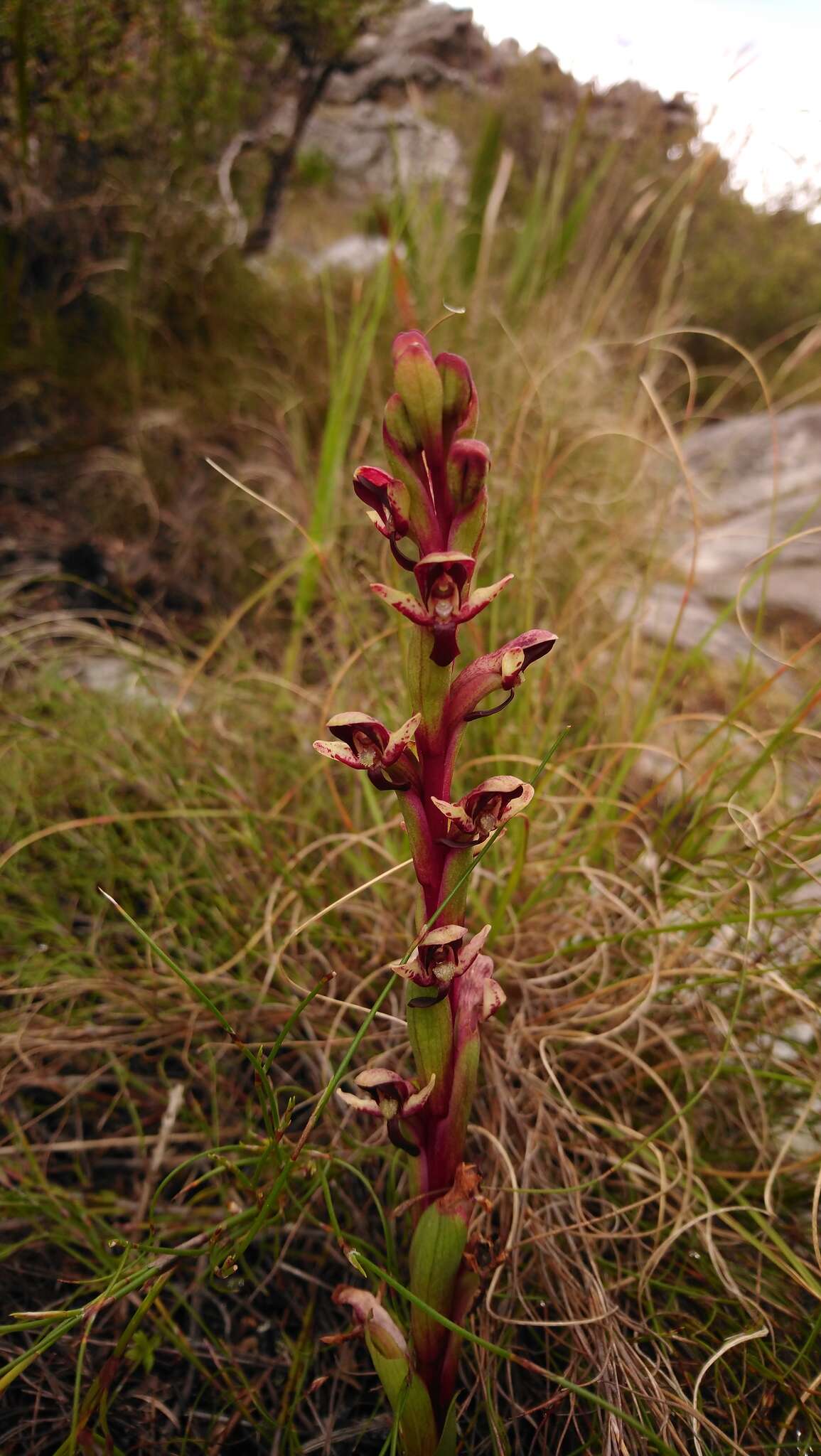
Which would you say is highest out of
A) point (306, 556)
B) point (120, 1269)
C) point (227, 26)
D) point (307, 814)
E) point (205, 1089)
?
point (227, 26)

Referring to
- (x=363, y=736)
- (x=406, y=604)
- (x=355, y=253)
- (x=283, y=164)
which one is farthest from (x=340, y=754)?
(x=355, y=253)

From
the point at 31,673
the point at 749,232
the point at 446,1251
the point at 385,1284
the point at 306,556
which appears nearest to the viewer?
the point at 446,1251

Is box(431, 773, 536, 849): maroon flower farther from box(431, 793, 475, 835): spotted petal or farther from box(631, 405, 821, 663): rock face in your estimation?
box(631, 405, 821, 663): rock face

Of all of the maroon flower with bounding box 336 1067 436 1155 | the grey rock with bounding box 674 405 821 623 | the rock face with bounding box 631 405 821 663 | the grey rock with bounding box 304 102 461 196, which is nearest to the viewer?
the maroon flower with bounding box 336 1067 436 1155

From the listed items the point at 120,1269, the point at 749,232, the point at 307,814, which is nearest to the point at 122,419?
the point at 307,814

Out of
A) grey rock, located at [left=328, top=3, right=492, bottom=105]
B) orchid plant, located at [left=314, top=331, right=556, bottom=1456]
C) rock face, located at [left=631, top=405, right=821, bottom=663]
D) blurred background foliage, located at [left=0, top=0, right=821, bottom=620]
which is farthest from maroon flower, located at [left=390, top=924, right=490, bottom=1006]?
grey rock, located at [left=328, top=3, right=492, bottom=105]

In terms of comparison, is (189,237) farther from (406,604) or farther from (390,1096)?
(390,1096)

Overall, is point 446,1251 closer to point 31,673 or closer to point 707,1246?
point 707,1246
